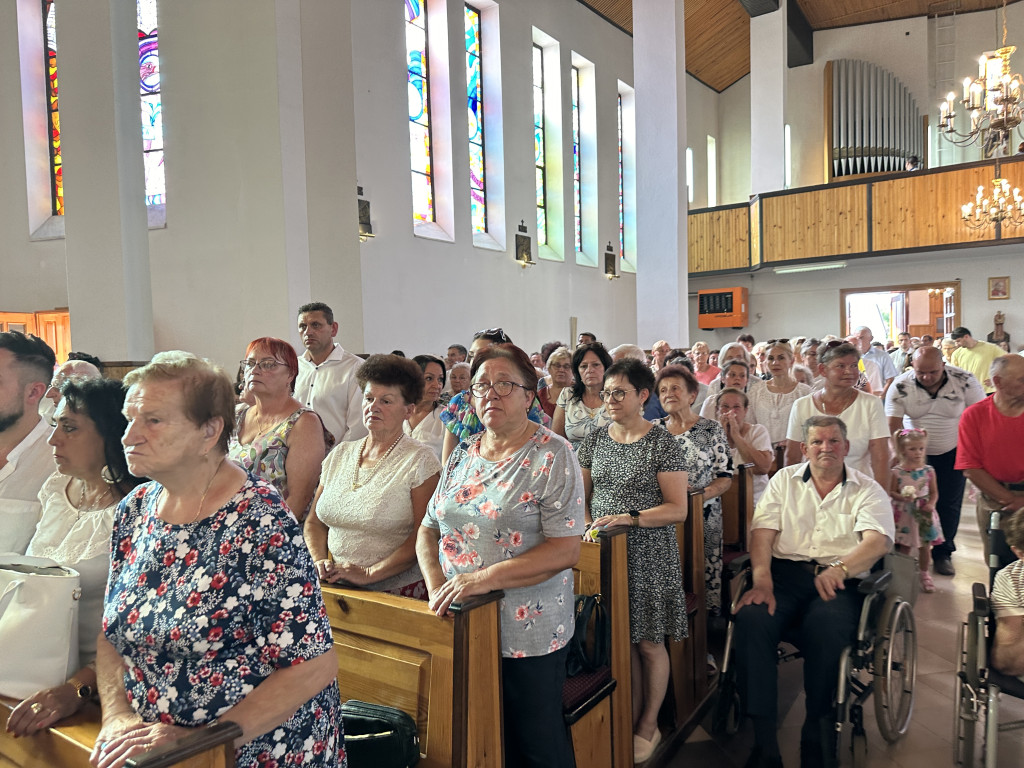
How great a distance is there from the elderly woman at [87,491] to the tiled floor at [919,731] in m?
2.01

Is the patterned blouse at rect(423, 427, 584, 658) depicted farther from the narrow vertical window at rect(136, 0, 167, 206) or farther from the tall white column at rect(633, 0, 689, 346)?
the narrow vertical window at rect(136, 0, 167, 206)

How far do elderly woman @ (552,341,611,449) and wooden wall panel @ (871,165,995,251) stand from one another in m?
9.57

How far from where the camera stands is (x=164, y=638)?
1.33 meters

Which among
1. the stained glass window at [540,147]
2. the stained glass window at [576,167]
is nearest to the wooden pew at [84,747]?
the stained glass window at [540,147]

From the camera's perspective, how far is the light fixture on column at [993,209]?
9.62 m

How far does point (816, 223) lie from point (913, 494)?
9.20 metres

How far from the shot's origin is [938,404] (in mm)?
4684

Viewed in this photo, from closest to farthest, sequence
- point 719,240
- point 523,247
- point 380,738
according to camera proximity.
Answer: point 380,738
point 523,247
point 719,240

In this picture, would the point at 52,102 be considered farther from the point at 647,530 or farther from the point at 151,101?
the point at 647,530

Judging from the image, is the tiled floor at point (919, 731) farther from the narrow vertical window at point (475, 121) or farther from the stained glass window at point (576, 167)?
the stained glass window at point (576, 167)

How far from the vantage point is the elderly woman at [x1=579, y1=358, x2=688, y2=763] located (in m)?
2.67

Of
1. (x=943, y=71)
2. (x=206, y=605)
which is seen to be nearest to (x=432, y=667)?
(x=206, y=605)

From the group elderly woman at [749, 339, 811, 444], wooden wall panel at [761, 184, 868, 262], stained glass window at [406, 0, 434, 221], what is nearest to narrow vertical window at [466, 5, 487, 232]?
stained glass window at [406, 0, 434, 221]

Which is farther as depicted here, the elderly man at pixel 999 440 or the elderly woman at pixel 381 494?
the elderly man at pixel 999 440
